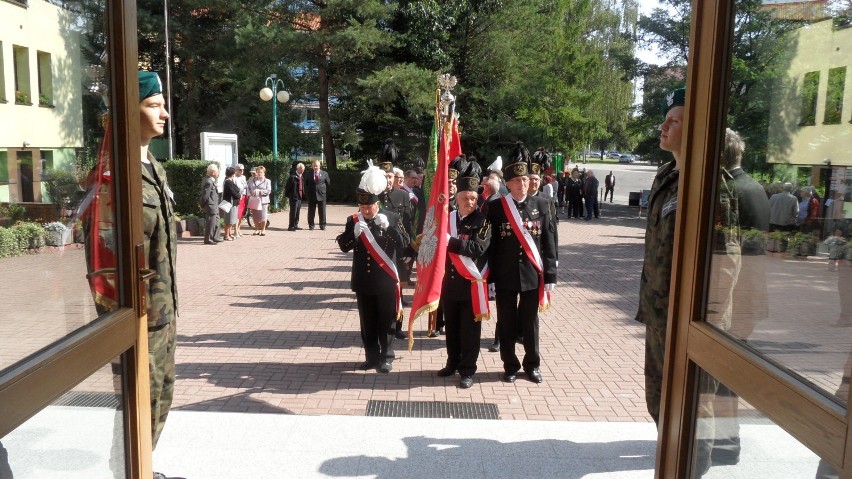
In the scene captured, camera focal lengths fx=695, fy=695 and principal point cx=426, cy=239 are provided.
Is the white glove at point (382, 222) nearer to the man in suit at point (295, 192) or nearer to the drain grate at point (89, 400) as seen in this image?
the drain grate at point (89, 400)

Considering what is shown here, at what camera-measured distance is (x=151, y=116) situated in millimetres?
3201

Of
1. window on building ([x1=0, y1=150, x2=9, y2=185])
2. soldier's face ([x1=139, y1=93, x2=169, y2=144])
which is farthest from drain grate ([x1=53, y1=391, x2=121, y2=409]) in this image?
soldier's face ([x1=139, y1=93, x2=169, y2=144])

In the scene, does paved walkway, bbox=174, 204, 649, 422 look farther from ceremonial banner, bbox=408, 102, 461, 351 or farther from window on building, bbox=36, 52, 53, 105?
window on building, bbox=36, 52, 53, 105

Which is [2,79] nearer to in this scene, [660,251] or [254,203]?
[660,251]

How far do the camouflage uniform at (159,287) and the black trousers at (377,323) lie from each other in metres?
2.47

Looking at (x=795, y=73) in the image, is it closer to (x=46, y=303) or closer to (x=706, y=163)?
(x=706, y=163)

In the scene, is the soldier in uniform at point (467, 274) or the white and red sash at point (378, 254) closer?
the soldier in uniform at point (467, 274)

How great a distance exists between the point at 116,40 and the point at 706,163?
197 cm

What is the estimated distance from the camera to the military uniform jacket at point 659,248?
10.9 feet

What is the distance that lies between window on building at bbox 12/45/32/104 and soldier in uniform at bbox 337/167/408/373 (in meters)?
3.79

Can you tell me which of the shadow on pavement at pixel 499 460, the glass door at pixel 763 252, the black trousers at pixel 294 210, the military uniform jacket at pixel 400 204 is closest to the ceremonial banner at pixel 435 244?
the shadow on pavement at pixel 499 460

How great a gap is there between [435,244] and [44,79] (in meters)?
3.55

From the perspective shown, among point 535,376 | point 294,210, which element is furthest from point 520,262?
point 294,210

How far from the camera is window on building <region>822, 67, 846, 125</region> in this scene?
5.56 feet
